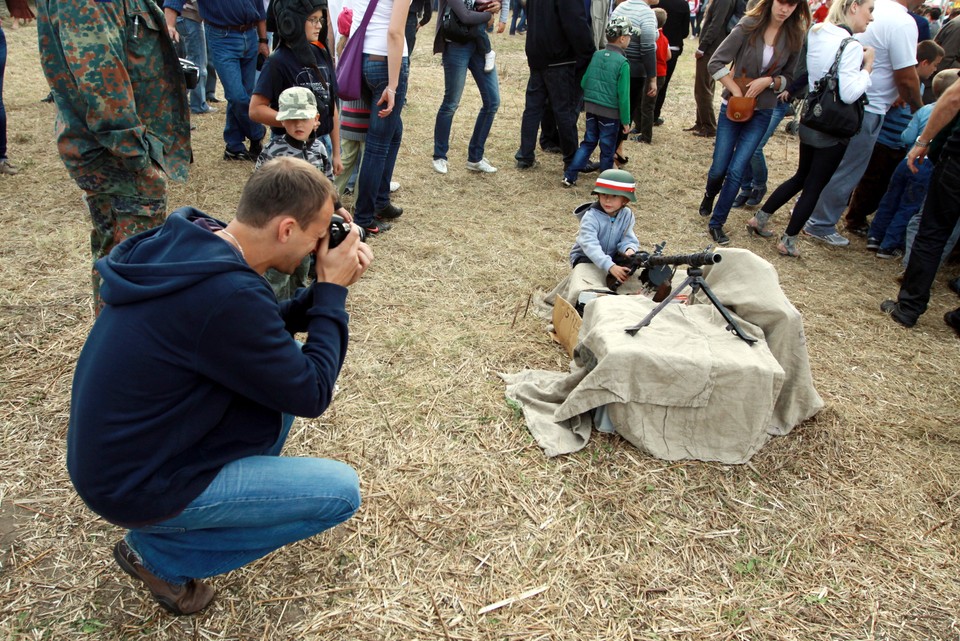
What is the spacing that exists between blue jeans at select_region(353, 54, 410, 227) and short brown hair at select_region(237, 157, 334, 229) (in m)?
3.01

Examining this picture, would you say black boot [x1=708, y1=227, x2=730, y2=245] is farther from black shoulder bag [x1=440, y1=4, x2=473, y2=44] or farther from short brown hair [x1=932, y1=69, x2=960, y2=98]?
black shoulder bag [x1=440, y1=4, x2=473, y2=44]

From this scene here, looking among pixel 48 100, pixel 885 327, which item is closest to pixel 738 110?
pixel 885 327

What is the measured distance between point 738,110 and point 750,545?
13.3 feet

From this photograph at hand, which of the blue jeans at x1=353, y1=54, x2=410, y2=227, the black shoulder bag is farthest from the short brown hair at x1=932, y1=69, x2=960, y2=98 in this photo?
the blue jeans at x1=353, y1=54, x2=410, y2=227

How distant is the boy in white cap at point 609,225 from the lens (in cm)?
395

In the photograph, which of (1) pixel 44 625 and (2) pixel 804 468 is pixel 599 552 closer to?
(2) pixel 804 468

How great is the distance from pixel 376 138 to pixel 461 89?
1710mm

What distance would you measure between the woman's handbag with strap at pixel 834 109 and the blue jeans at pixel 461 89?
2.87m

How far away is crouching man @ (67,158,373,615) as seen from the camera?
1.59 m

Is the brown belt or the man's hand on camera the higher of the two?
the brown belt

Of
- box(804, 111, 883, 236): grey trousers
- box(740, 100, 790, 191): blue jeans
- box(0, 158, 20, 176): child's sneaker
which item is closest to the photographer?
box(804, 111, 883, 236): grey trousers

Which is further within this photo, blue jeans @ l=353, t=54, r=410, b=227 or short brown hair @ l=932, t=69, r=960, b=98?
short brown hair @ l=932, t=69, r=960, b=98

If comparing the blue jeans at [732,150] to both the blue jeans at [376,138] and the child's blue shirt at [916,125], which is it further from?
the blue jeans at [376,138]

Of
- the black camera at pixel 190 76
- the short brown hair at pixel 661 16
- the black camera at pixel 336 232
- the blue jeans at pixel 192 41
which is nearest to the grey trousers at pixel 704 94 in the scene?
the short brown hair at pixel 661 16
